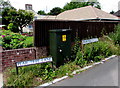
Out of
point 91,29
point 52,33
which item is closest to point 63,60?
point 52,33

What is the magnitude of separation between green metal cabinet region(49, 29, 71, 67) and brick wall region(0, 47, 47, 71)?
709 millimetres

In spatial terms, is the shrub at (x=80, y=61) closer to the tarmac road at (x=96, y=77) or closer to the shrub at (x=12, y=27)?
the tarmac road at (x=96, y=77)

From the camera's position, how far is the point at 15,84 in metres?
3.38

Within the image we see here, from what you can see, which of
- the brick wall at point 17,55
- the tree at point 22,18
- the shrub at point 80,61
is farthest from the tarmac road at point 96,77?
the tree at point 22,18

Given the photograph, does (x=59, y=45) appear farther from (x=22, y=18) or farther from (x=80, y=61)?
(x=22, y=18)

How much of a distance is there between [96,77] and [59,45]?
1.81 m

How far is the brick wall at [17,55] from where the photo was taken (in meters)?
A: 4.42

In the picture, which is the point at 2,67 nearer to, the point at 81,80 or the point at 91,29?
the point at 81,80

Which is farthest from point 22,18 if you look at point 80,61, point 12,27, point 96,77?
point 96,77

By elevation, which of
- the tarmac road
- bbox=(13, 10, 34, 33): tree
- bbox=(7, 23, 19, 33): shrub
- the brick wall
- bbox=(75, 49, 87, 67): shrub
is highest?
bbox=(13, 10, 34, 33): tree

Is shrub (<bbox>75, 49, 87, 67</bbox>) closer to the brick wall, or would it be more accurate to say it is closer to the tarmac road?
the tarmac road

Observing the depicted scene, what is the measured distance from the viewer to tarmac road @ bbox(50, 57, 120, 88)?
3699mm

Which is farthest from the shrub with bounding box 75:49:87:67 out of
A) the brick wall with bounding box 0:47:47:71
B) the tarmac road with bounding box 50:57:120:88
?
the brick wall with bounding box 0:47:47:71

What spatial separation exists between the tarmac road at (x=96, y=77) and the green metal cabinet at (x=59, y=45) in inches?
38.6
